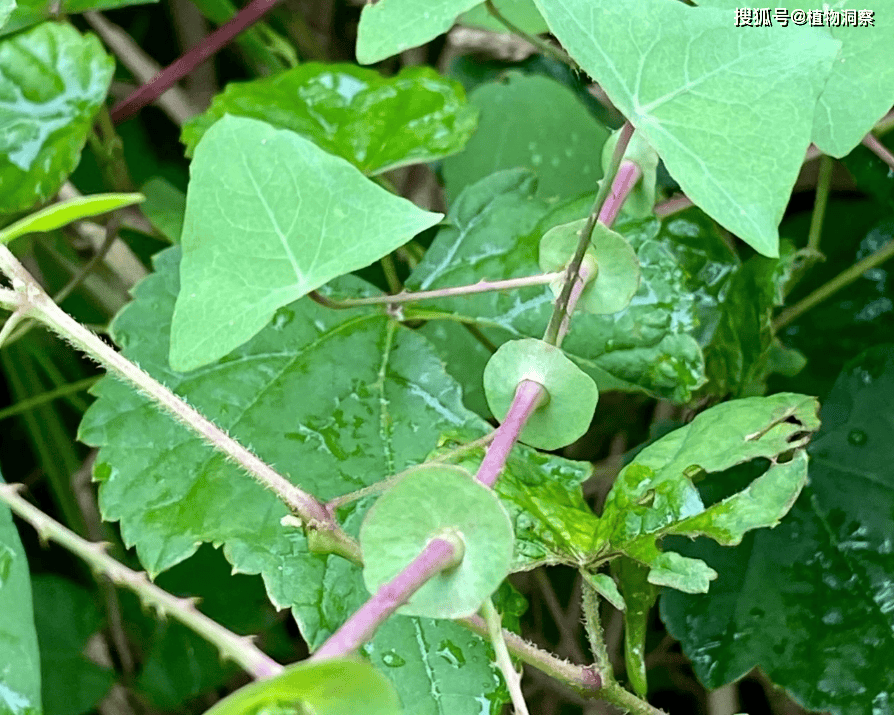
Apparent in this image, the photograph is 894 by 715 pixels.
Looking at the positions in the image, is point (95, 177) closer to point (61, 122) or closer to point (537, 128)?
point (61, 122)

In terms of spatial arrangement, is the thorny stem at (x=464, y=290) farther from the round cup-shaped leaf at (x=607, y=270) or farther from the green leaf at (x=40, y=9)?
the green leaf at (x=40, y=9)

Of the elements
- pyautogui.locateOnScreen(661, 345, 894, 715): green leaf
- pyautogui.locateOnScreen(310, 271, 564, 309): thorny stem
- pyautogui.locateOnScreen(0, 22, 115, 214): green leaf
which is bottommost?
pyautogui.locateOnScreen(661, 345, 894, 715): green leaf

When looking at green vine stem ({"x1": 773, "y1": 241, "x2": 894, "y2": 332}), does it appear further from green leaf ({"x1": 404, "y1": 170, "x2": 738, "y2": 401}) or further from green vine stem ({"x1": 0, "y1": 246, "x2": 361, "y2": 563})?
green vine stem ({"x1": 0, "y1": 246, "x2": 361, "y2": 563})

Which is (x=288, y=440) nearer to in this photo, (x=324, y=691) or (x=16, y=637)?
(x=16, y=637)

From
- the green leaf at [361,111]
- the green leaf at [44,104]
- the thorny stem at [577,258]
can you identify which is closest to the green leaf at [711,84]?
the thorny stem at [577,258]

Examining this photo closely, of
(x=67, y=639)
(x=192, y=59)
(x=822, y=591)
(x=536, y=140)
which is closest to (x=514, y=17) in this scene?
(x=536, y=140)

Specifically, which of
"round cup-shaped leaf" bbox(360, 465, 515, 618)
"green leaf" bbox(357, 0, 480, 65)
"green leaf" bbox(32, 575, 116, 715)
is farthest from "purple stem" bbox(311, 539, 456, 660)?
"green leaf" bbox(32, 575, 116, 715)

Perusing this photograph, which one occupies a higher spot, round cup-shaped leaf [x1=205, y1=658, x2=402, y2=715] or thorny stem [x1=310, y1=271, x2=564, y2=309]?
round cup-shaped leaf [x1=205, y1=658, x2=402, y2=715]
